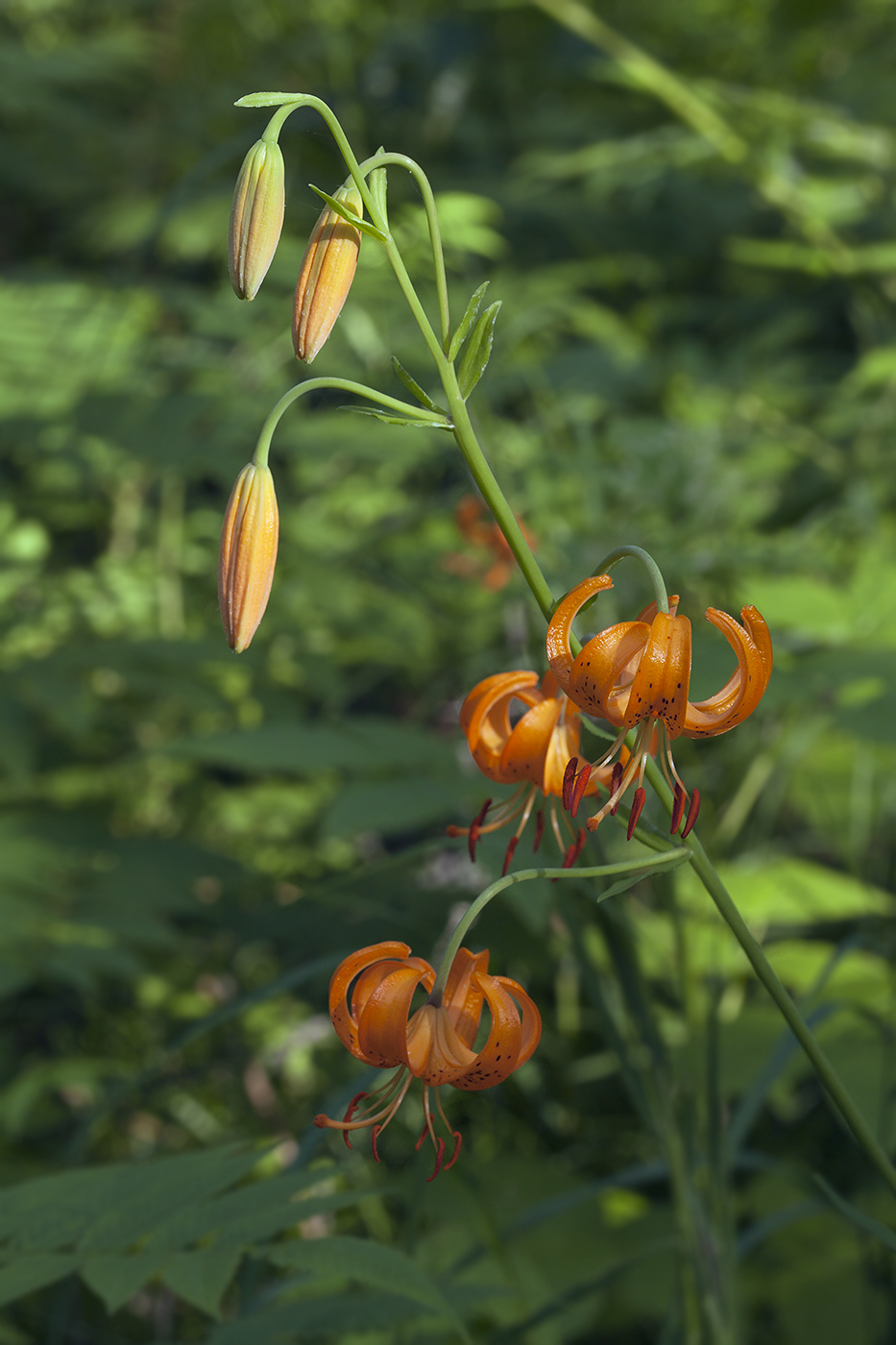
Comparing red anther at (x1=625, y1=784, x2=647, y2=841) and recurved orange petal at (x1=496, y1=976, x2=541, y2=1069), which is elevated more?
red anther at (x1=625, y1=784, x2=647, y2=841)

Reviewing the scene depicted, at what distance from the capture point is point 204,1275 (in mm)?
599

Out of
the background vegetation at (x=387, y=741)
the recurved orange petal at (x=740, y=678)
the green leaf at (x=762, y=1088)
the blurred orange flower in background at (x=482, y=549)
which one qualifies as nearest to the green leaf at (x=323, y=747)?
the background vegetation at (x=387, y=741)

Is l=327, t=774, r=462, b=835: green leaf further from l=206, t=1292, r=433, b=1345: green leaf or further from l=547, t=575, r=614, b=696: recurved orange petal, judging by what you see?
l=547, t=575, r=614, b=696: recurved orange petal

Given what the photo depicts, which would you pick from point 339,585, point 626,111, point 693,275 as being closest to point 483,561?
point 339,585

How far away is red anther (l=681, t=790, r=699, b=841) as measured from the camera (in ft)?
1.57

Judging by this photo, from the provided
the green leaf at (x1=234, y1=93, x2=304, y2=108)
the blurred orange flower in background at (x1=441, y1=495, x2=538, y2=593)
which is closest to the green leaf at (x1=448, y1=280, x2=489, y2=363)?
the green leaf at (x1=234, y1=93, x2=304, y2=108)

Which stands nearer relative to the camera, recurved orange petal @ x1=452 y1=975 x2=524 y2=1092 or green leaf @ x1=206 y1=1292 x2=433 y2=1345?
recurved orange petal @ x1=452 y1=975 x2=524 y2=1092

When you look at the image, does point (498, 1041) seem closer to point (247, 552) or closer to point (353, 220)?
point (247, 552)

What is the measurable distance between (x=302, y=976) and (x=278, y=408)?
0.55 meters

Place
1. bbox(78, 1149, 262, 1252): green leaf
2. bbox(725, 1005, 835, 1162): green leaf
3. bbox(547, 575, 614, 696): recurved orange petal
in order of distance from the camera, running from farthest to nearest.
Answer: bbox(725, 1005, 835, 1162): green leaf → bbox(78, 1149, 262, 1252): green leaf → bbox(547, 575, 614, 696): recurved orange petal

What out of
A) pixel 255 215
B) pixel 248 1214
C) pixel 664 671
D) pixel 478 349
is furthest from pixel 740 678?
pixel 248 1214

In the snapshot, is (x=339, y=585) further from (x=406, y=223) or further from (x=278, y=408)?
(x=278, y=408)

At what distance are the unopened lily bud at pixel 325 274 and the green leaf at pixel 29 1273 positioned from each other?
0.51m

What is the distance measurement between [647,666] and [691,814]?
0.29 feet
